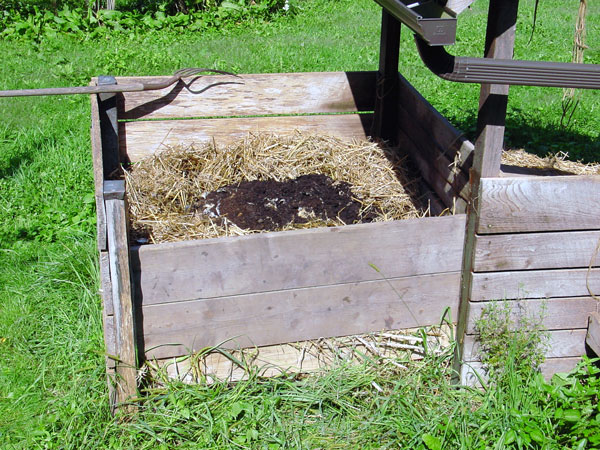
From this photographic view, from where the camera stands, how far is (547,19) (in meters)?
9.72

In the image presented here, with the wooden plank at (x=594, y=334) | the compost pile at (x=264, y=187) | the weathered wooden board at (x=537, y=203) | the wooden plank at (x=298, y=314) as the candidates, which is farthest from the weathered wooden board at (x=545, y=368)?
the compost pile at (x=264, y=187)

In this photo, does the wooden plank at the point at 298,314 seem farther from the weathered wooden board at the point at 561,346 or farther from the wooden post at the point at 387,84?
the wooden post at the point at 387,84

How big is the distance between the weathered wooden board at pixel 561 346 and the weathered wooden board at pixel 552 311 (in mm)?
34

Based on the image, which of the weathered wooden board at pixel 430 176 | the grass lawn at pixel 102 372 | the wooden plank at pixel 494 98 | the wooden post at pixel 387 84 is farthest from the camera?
the wooden post at pixel 387 84

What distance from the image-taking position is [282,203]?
12.9 ft

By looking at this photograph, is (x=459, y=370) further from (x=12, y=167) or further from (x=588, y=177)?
(x=12, y=167)

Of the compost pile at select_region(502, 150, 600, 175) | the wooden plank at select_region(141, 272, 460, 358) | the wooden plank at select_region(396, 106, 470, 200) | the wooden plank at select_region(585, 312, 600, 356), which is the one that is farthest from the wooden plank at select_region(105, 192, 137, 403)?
the compost pile at select_region(502, 150, 600, 175)

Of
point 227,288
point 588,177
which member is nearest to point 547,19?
point 588,177

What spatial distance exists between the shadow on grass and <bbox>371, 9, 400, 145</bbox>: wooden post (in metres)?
0.65

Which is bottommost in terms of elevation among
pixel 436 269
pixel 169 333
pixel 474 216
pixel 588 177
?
pixel 169 333

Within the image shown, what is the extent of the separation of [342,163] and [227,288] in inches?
74.6

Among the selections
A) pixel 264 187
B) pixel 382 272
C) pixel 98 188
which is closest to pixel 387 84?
pixel 264 187

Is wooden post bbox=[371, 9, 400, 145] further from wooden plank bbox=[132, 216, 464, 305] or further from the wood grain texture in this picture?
the wood grain texture

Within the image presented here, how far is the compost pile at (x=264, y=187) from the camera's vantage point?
12.2 ft
